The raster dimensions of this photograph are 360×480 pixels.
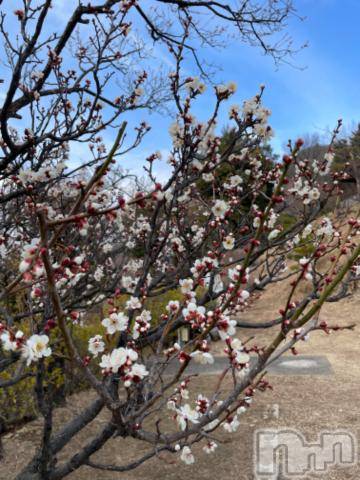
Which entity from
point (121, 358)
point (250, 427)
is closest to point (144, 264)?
point (121, 358)

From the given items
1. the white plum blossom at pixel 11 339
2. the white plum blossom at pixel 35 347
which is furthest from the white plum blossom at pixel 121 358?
the white plum blossom at pixel 11 339

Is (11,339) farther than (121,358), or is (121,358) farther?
(121,358)

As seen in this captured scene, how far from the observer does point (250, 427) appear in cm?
513

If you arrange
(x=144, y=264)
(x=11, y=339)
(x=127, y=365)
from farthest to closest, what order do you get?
(x=144, y=264), (x=127, y=365), (x=11, y=339)

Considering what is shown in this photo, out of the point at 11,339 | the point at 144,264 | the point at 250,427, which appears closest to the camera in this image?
the point at 11,339

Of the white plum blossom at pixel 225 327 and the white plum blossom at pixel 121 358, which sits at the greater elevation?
the white plum blossom at pixel 225 327

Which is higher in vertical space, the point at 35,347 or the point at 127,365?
the point at 35,347

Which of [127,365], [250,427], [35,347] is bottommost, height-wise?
[250,427]

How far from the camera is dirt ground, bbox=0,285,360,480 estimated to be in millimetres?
4277

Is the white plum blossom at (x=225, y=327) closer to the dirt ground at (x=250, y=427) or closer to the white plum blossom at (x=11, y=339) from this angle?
the white plum blossom at (x=11, y=339)

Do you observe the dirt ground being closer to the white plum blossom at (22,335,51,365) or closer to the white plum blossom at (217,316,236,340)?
the white plum blossom at (217,316,236,340)

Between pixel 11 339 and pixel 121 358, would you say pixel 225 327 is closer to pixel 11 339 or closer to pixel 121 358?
pixel 121 358

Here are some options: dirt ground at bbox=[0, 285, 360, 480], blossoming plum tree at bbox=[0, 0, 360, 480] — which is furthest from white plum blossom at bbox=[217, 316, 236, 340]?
dirt ground at bbox=[0, 285, 360, 480]

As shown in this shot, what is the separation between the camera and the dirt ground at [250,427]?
428cm
